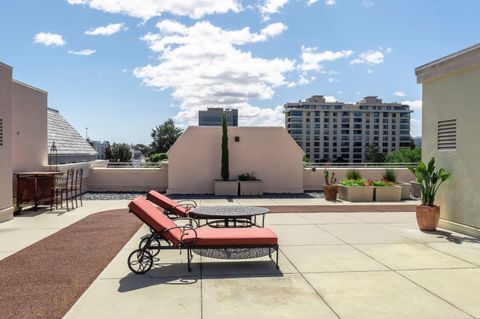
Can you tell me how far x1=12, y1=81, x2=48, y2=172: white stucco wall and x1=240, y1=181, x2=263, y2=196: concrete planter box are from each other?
754cm

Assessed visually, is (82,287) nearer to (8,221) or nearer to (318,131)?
(8,221)

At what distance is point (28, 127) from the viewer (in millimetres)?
12961

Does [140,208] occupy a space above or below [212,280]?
above

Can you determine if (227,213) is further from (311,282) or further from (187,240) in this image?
(311,282)

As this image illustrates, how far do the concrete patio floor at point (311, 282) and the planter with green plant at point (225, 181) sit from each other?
25.8ft

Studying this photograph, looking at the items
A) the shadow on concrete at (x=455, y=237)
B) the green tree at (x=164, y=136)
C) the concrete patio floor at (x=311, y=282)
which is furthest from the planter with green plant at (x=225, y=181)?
the green tree at (x=164, y=136)

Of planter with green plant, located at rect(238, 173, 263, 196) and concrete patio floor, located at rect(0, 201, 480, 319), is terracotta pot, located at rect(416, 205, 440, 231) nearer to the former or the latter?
concrete patio floor, located at rect(0, 201, 480, 319)

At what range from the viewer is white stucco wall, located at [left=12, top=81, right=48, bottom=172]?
12.3 meters

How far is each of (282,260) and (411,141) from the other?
169 meters

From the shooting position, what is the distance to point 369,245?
774cm

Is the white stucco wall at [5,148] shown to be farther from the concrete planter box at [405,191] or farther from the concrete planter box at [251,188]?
the concrete planter box at [405,191]

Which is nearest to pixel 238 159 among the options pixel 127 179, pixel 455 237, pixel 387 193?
pixel 127 179

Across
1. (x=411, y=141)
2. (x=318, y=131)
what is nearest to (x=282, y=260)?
(x=318, y=131)

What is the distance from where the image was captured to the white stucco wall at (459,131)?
27.9 feet
